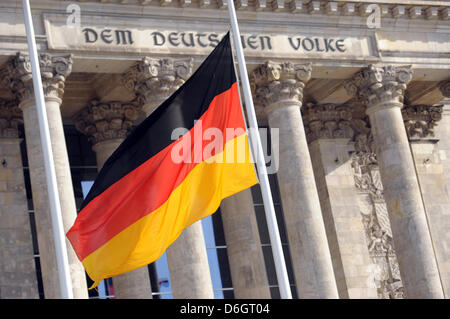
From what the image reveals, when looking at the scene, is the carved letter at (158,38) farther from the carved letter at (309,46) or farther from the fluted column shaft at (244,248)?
the fluted column shaft at (244,248)

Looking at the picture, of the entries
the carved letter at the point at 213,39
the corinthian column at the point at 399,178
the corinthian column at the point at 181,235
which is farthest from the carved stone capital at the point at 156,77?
the corinthian column at the point at 399,178

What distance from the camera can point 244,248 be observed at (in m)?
34.2

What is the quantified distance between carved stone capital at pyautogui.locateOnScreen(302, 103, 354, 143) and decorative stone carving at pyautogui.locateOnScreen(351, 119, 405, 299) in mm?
1098

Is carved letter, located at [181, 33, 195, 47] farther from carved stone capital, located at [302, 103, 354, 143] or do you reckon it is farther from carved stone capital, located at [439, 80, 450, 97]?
carved stone capital, located at [439, 80, 450, 97]

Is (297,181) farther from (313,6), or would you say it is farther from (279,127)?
(313,6)

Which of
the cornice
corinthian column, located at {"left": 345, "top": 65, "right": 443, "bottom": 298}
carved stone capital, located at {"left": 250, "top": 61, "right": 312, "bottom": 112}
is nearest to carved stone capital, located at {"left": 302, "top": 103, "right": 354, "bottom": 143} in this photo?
corinthian column, located at {"left": 345, "top": 65, "right": 443, "bottom": 298}

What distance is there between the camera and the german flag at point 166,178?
62.5 ft

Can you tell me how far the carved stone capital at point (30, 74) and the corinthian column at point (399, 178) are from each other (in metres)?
10.9

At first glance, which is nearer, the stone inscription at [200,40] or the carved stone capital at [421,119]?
the stone inscription at [200,40]

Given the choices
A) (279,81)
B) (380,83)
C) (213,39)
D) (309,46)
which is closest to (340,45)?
(309,46)

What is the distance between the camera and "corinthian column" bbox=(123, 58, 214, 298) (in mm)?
27781

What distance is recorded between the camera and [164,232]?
63.6 feet

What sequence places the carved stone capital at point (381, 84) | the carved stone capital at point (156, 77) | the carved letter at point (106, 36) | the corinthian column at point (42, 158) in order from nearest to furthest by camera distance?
the corinthian column at point (42, 158)
the carved letter at point (106, 36)
the carved stone capital at point (156, 77)
the carved stone capital at point (381, 84)
